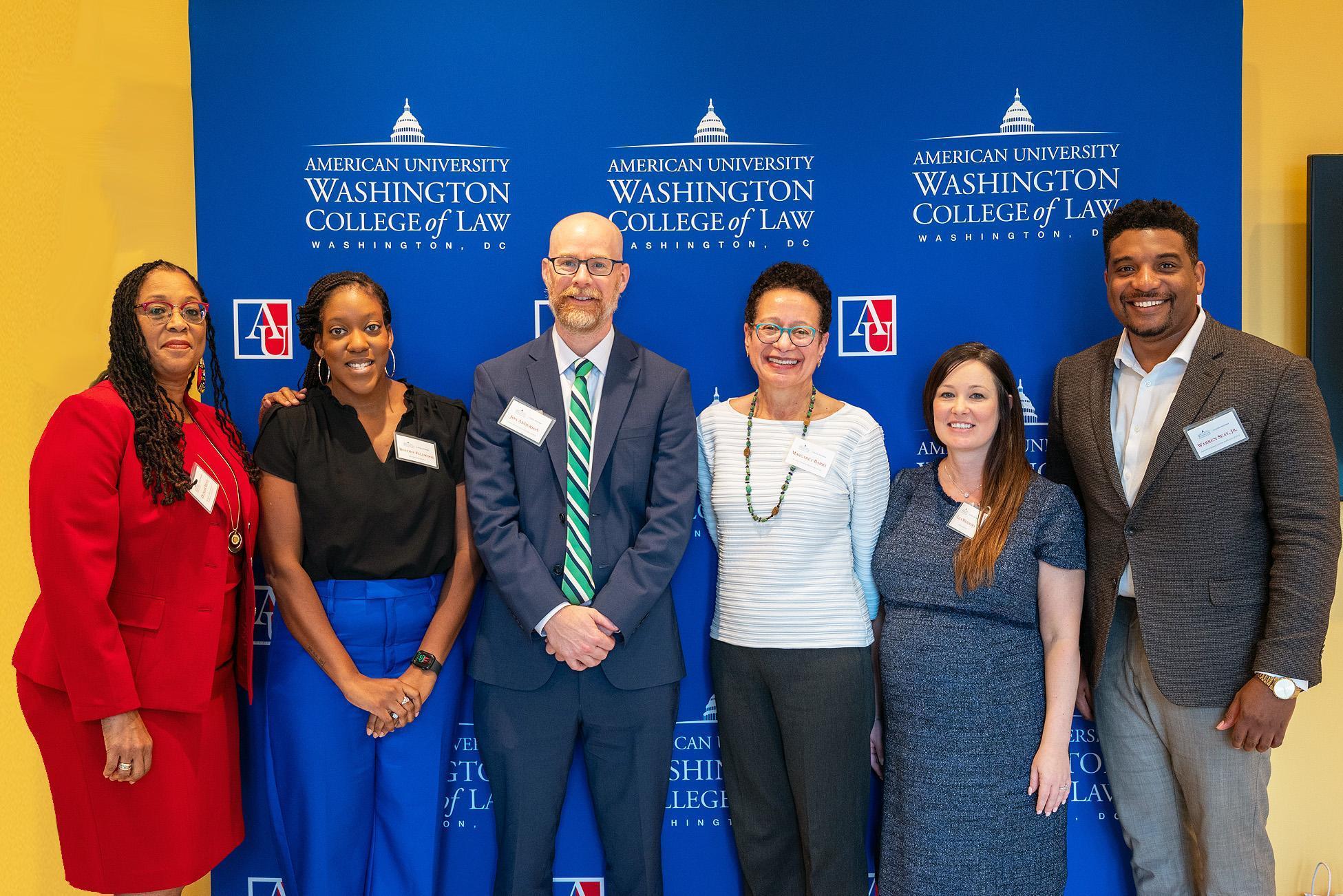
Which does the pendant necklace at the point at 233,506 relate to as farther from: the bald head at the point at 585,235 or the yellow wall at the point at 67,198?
the bald head at the point at 585,235

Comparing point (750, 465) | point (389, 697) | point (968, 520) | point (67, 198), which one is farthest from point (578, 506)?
point (67, 198)

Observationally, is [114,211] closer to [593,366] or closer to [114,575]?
[114,575]

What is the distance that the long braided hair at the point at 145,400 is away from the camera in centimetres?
214

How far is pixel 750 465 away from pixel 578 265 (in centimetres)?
78

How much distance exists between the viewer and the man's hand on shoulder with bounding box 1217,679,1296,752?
2143mm

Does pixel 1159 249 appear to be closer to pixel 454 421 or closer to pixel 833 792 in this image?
pixel 833 792

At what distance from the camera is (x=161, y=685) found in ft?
7.12

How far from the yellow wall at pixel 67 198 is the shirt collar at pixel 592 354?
1.50 m

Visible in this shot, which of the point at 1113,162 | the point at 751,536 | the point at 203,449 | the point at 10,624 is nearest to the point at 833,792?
the point at 751,536

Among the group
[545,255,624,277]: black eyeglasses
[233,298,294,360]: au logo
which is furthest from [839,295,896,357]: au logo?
[233,298,294,360]: au logo

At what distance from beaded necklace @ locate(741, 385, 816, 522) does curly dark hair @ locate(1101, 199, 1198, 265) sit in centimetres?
98

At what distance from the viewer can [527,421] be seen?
2.37 metres

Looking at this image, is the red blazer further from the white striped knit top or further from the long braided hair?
the white striped knit top

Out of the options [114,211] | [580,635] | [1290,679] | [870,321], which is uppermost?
[114,211]
